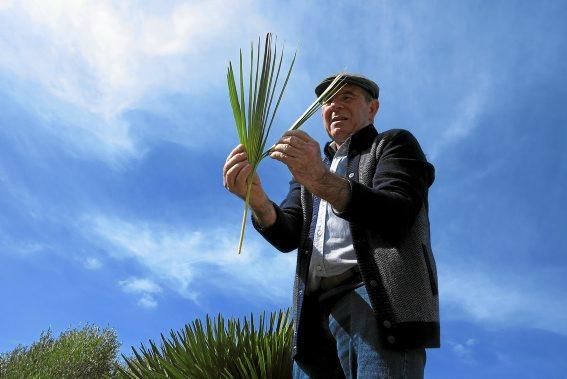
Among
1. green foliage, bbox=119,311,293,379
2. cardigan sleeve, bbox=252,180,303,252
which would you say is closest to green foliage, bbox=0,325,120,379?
green foliage, bbox=119,311,293,379

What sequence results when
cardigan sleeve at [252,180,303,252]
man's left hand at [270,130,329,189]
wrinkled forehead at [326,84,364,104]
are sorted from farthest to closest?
wrinkled forehead at [326,84,364,104]
cardigan sleeve at [252,180,303,252]
man's left hand at [270,130,329,189]

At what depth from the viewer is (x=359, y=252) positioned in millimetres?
2764

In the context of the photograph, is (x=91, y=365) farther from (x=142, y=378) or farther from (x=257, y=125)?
(x=257, y=125)

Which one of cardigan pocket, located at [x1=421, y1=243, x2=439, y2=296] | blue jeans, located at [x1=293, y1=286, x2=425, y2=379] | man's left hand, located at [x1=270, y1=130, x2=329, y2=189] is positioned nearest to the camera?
man's left hand, located at [x1=270, y1=130, x2=329, y2=189]

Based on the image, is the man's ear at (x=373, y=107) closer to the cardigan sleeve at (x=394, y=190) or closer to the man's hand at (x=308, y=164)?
the cardigan sleeve at (x=394, y=190)

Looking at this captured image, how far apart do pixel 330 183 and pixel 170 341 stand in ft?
8.88

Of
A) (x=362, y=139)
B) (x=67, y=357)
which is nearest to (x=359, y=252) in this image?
(x=362, y=139)

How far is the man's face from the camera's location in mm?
3365

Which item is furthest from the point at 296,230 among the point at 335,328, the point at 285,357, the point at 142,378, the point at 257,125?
the point at 142,378

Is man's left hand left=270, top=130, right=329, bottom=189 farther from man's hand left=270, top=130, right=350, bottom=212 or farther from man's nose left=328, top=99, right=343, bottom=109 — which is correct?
man's nose left=328, top=99, right=343, bottom=109

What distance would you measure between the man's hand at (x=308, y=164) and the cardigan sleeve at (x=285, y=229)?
608 millimetres

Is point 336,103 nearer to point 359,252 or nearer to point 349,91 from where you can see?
point 349,91

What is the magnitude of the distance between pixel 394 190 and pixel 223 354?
237 cm

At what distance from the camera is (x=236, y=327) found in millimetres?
4797
